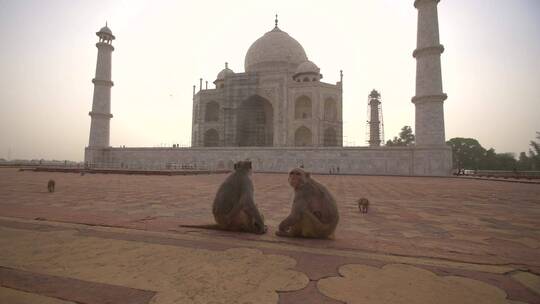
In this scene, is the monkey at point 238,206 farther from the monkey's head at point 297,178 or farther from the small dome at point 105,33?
the small dome at point 105,33

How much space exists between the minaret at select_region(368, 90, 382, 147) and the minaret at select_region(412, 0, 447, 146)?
48.2 ft

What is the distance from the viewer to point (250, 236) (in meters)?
2.91

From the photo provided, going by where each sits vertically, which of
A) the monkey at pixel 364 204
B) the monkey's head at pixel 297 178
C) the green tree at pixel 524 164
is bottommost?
the monkey at pixel 364 204

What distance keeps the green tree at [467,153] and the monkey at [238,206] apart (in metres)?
41.8

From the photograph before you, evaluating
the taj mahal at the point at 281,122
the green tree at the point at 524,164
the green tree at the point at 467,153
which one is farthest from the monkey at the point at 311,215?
the green tree at the point at 467,153

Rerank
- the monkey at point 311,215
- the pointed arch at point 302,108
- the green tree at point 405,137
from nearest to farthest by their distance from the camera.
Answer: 1. the monkey at point 311,215
2. the pointed arch at point 302,108
3. the green tree at point 405,137

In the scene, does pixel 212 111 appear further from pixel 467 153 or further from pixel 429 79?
pixel 467 153

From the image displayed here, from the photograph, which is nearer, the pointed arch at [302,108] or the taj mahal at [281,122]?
the taj mahal at [281,122]

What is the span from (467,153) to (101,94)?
42838 millimetres

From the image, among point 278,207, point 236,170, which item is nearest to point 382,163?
point 278,207

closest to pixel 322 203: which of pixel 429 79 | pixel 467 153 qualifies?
pixel 429 79

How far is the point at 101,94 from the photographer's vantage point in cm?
2780

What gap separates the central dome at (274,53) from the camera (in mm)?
34500

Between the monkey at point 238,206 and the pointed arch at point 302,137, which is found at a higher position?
the pointed arch at point 302,137
